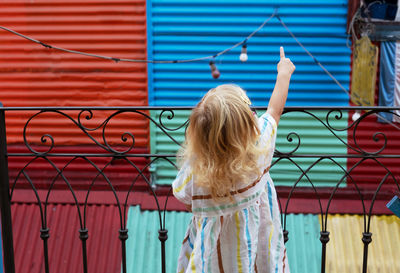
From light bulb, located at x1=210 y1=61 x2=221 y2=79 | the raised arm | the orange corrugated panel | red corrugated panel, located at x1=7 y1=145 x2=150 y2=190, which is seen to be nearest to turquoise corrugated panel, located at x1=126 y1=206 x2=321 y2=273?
red corrugated panel, located at x1=7 y1=145 x2=150 y2=190

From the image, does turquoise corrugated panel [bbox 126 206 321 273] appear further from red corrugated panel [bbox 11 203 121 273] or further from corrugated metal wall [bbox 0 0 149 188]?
corrugated metal wall [bbox 0 0 149 188]

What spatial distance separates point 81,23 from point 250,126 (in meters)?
5.28

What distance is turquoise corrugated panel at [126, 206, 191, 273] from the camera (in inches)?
233

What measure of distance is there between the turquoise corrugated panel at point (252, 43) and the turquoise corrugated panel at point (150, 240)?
1583 mm

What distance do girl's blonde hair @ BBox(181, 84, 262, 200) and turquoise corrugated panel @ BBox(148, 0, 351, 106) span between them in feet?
15.1

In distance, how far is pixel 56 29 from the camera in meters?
6.59

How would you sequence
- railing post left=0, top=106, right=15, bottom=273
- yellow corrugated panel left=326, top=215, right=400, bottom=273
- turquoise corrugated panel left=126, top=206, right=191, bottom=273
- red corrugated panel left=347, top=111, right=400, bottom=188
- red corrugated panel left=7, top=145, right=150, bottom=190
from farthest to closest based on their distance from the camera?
red corrugated panel left=7, top=145, right=150, bottom=190
red corrugated panel left=347, top=111, right=400, bottom=188
turquoise corrugated panel left=126, top=206, right=191, bottom=273
yellow corrugated panel left=326, top=215, right=400, bottom=273
railing post left=0, top=106, right=15, bottom=273

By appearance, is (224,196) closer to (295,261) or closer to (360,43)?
(295,261)

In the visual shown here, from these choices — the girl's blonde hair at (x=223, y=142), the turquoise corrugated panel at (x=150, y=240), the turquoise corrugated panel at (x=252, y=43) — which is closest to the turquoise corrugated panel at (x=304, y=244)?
the turquoise corrugated panel at (x=150, y=240)

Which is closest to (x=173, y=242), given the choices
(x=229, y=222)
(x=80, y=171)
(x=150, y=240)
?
(x=150, y=240)

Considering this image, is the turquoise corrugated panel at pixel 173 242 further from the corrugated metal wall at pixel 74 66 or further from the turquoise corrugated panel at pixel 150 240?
the corrugated metal wall at pixel 74 66

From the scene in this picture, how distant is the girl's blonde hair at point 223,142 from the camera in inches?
72.9

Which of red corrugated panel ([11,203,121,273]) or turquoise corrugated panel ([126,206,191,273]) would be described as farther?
red corrugated panel ([11,203,121,273])

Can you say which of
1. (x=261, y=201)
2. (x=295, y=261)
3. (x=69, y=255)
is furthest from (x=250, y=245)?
(x=69, y=255)
